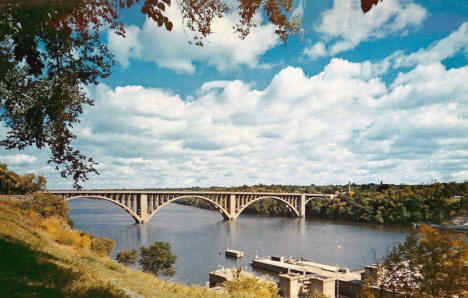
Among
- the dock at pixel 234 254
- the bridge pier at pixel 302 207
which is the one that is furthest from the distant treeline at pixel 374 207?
the dock at pixel 234 254

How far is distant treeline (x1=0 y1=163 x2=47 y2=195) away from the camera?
30.5 metres

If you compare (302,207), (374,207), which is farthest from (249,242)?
(374,207)

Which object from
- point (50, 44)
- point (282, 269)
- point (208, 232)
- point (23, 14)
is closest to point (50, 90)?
point (50, 44)

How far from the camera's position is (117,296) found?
5512 millimetres

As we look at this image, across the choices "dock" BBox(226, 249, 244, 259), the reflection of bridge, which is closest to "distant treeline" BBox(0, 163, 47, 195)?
the reflection of bridge

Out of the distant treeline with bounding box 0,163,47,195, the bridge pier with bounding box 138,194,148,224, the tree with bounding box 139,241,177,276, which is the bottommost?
the tree with bounding box 139,241,177,276

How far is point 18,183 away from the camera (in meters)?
32.0

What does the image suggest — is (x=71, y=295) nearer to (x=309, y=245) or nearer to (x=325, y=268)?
(x=325, y=268)

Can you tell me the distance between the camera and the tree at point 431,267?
30.6 ft

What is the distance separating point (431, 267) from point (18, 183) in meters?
33.3

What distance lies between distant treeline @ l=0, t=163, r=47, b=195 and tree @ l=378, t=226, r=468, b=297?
30316mm

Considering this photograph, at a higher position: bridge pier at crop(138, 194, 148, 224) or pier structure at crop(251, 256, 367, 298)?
bridge pier at crop(138, 194, 148, 224)

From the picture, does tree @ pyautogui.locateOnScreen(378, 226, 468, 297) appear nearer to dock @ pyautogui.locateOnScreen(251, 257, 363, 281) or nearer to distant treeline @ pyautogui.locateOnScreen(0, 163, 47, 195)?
dock @ pyautogui.locateOnScreen(251, 257, 363, 281)

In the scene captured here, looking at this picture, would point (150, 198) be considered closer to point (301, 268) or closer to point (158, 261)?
point (158, 261)
